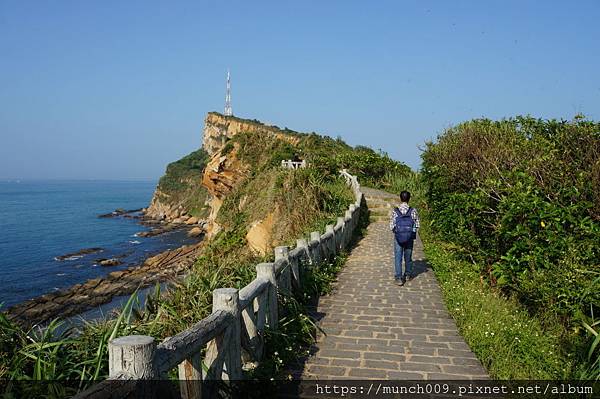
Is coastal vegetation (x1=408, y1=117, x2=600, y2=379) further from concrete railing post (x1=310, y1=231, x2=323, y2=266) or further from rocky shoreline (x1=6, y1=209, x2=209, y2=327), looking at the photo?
rocky shoreline (x1=6, y1=209, x2=209, y2=327)

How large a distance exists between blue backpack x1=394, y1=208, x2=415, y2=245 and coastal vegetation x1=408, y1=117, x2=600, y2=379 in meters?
1.14

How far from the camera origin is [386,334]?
245 inches

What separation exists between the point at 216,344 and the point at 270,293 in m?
1.78

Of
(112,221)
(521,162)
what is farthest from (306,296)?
(112,221)

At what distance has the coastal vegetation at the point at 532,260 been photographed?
5375mm

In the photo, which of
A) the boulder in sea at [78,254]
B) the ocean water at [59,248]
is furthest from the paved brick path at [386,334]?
the boulder in sea at [78,254]

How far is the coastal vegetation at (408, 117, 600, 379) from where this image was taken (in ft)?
17.6

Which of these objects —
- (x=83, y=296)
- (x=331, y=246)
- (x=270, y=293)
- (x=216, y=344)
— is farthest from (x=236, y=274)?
(x=83, y=296)

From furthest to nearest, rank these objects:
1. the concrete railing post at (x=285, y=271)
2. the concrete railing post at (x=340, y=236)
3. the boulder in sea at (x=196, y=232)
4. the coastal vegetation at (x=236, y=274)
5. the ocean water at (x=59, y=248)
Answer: the boulder in sea at (x=196, y=232)
the ocean water at (x=59, y=248)
the concrete railing post at (x=340, y=236)
the concrete railing post at (x=285, y=271)
the coastal vegetation at (x=236, y=274)

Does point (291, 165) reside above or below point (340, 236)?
above

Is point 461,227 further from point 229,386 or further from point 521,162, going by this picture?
point 229,386

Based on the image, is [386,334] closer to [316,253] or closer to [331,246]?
[316,253]

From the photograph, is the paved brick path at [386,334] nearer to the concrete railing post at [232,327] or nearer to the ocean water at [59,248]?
the concrete railing post at [232,327]

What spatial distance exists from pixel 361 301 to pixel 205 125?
271ft
